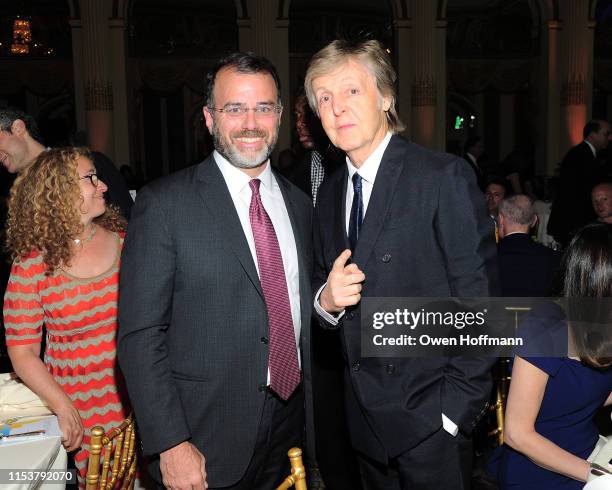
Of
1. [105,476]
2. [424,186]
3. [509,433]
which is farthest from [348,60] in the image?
[105,476]

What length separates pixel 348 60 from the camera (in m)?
1.84

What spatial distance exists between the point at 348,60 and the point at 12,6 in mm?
15437

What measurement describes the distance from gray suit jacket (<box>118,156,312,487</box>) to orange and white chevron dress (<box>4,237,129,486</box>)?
66 cm

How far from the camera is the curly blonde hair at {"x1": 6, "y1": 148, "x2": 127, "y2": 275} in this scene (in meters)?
2.40

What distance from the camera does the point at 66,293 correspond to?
7.80 ft

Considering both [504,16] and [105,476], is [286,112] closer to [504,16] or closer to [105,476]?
[504,16]

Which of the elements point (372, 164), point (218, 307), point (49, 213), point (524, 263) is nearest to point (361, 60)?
point (372, 164)

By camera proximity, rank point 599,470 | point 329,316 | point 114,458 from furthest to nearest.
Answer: point 114,458 < point 329,316 < point 599,470

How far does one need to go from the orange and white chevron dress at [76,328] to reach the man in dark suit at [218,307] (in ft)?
2.15

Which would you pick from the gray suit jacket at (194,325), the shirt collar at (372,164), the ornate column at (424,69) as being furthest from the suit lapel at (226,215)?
the ornate column at (424,69)

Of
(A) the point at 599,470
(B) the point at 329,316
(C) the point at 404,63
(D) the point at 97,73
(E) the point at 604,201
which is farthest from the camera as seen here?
(C) the point at 404,63

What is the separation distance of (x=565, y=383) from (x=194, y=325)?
102 cm

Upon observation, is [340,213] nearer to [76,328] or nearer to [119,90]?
[76,328]

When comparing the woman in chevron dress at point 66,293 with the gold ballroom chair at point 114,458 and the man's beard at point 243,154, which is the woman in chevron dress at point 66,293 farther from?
the man's beard at point 243,154
